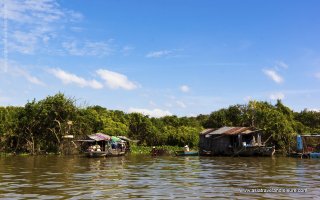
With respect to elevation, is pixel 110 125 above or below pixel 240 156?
above

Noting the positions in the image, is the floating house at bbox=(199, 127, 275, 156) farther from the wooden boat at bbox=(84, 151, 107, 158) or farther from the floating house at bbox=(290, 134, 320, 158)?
the wooden boat at bbox=(84, 151, 107, 158)

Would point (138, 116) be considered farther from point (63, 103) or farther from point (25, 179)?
point (25, 179)

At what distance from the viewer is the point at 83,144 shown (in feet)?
160

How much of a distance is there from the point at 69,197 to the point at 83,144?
36.2 m

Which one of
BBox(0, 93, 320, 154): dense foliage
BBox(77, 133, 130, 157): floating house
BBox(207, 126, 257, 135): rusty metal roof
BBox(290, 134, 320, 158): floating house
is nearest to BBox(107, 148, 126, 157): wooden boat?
BBox(77, 133, 130, 157): floating house

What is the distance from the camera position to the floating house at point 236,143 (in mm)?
42781

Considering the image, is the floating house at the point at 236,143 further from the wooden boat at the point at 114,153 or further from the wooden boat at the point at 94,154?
the wooden boat at the point at 94,154

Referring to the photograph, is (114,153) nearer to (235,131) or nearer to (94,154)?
(94,154)

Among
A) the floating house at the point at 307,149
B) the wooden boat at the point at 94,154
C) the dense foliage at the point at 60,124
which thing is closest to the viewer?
the floating house at the point at 307,149

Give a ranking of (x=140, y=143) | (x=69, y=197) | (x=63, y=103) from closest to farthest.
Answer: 1. (x=69, y=197)
2. (x=63, y=103)
3. (x=140, y=143)

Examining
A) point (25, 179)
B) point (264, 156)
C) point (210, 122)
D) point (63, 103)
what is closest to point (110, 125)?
point (63, 103)

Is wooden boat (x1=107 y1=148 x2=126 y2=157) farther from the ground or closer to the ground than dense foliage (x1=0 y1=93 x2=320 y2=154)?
closer to the ground

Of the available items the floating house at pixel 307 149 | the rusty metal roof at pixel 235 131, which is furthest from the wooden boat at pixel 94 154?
the floating house at pixel 307 149

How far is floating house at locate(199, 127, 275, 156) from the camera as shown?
140 feet
